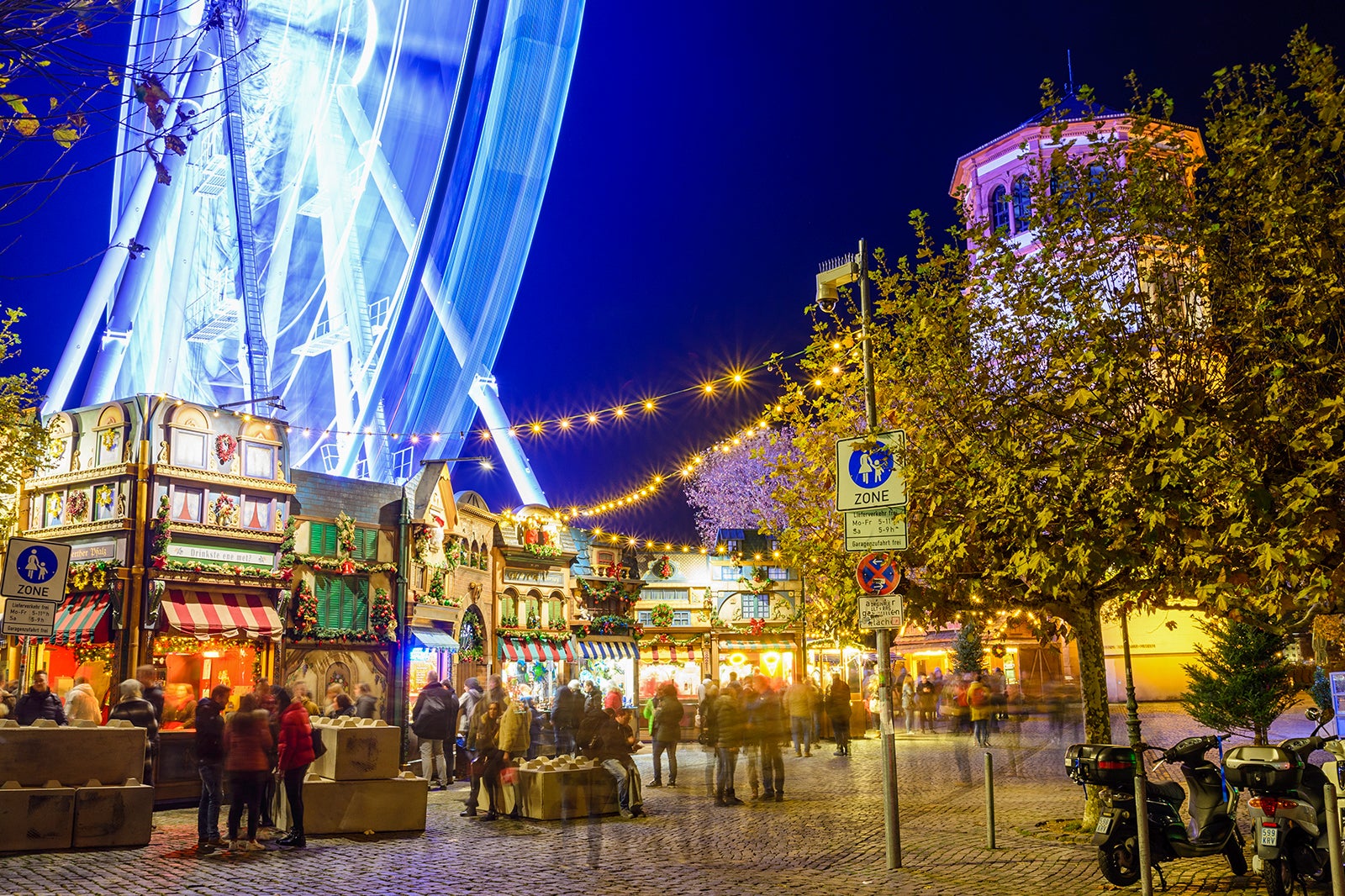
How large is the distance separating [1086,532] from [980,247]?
427 cm

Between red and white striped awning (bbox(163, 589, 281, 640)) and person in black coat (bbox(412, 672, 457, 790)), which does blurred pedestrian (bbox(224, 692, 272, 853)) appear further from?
red and white striped awning (bbox(163, 589, 281, 640))

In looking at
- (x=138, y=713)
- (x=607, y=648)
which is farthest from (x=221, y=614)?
(x=607, y=648)

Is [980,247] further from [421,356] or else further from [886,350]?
[421,356]

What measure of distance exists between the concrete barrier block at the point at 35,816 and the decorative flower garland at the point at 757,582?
31336 millimetres

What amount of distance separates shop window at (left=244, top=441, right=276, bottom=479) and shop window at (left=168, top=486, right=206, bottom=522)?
1341 millimetres

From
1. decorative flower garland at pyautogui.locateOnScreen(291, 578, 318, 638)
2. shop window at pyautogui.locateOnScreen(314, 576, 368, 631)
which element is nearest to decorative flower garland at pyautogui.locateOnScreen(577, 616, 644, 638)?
shop window at pyautogui.locateOnScreen(314, 576, 368, 631)

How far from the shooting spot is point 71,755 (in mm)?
12289

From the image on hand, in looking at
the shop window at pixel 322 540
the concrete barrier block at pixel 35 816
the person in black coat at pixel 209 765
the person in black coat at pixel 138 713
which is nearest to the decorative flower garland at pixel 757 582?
the shop window at pixel 322 540

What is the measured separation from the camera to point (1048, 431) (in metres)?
12.4

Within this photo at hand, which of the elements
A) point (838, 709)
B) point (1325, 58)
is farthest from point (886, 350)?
point (838, 709)

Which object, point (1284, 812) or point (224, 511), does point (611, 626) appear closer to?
point (224, 511)

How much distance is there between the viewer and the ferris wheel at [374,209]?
126ft

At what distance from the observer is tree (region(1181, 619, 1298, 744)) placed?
2144cm

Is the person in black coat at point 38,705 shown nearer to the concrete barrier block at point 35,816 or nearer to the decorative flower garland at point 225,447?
the concrete barrier block at point 35,816
